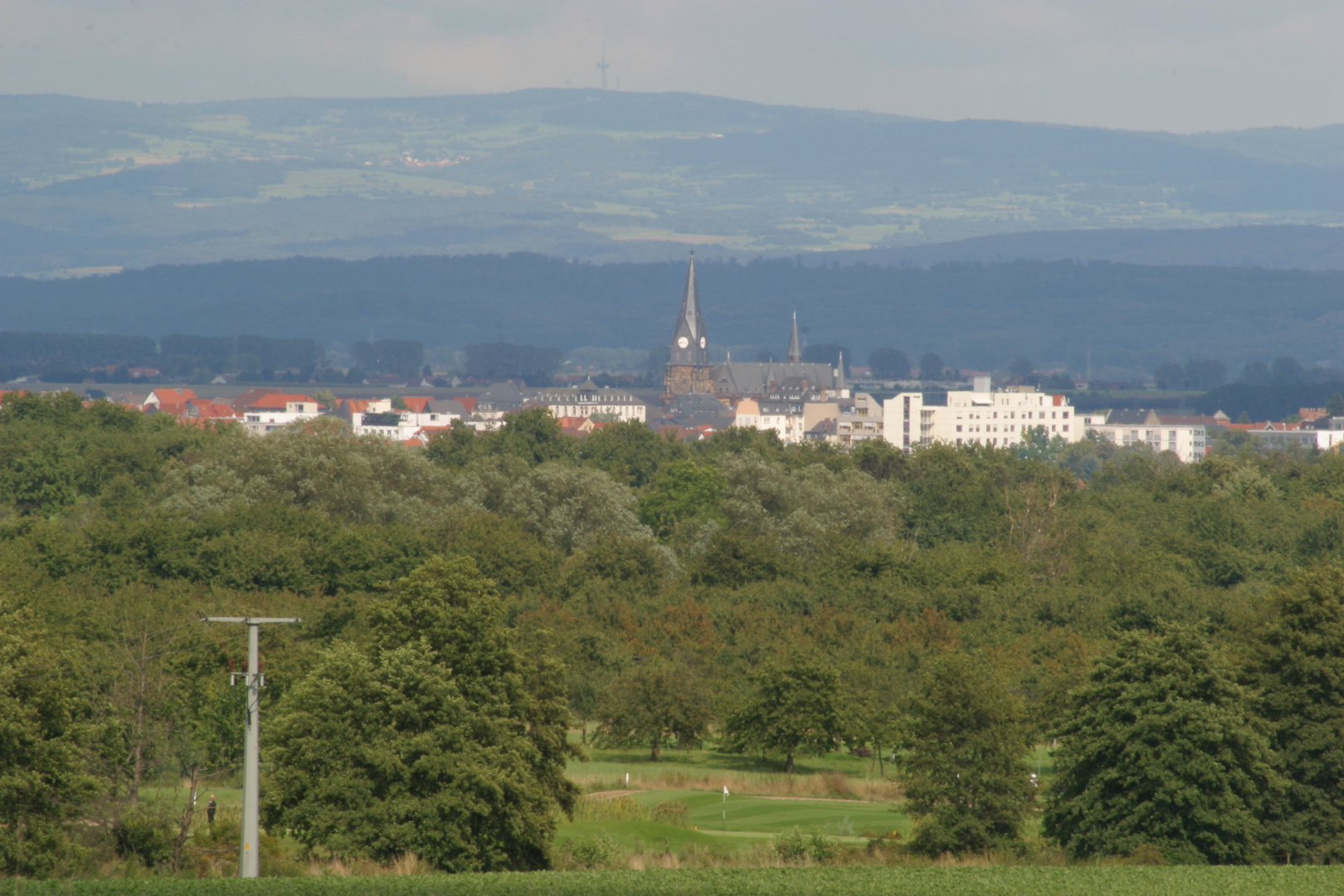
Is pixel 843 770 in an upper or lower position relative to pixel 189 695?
lower

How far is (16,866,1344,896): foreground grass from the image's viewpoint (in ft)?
81.4

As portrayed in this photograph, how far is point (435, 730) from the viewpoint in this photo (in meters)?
28.9

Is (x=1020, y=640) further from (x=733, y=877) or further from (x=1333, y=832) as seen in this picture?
(x=733, y=877)

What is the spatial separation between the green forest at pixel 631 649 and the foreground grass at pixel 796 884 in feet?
6.36

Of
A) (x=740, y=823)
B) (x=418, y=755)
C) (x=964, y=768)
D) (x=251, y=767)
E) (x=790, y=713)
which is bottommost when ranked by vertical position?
(x=740, y=823)

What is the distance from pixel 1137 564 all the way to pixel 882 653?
64.1 ft

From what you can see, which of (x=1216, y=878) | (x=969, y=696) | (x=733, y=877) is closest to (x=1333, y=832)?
(x=1216, y=878)

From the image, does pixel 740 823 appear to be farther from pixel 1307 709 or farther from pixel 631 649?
pixel 631 649

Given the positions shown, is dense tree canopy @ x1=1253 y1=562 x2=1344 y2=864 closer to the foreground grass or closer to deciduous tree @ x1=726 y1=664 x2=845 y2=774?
the foreground grass

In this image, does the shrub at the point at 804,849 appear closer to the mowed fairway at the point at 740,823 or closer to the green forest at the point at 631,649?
the green forest at the point at 631,649

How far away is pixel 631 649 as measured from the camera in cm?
5469

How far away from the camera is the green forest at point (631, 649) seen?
94.1 ft

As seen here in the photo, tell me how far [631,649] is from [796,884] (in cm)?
2836

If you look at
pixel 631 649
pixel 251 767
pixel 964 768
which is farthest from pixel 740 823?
pixel 631 649
